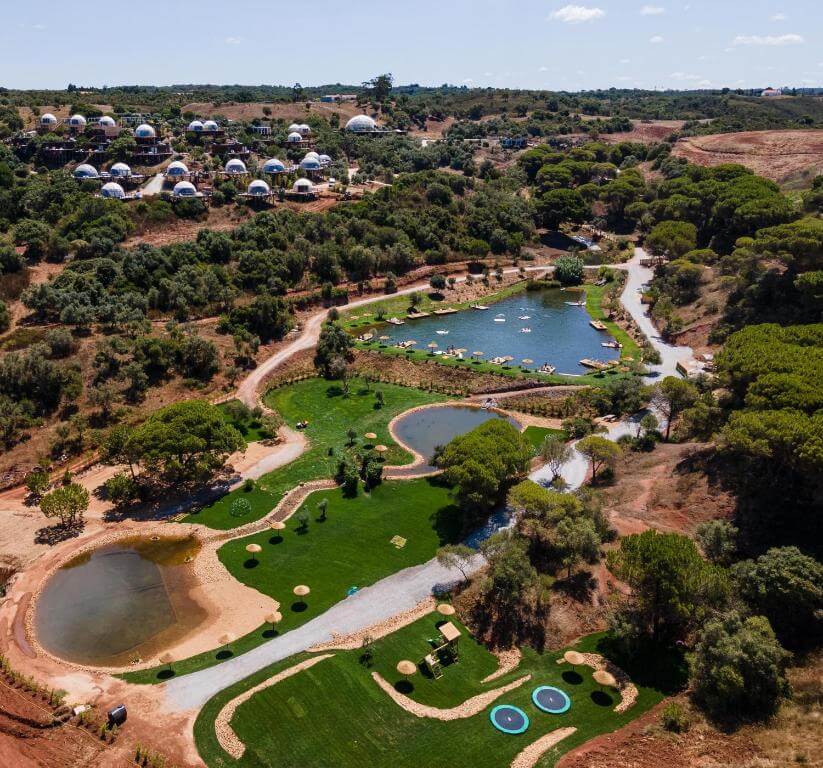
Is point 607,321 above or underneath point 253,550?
above

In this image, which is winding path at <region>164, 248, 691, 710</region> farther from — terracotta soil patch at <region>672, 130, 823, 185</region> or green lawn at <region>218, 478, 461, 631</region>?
terracotta soil patch at <region>672, 130, 823, 185</region>

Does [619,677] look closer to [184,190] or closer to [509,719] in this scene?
[509,719]

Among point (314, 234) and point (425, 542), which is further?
point (314, 234)

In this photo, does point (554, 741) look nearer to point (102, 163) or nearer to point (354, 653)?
point (354, 653)

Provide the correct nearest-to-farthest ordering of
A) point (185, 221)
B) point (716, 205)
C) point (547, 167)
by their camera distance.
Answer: point (716, 205) → point (185, 221) → point (547, 167)

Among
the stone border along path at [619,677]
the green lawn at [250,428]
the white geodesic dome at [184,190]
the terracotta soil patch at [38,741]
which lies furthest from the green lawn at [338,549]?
the white geodesic dome at [184,190]

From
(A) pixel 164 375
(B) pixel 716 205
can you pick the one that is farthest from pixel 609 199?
(A) pixel 164 375

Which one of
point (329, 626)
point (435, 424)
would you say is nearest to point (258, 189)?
point (435, 424)

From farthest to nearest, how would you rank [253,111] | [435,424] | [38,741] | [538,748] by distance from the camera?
[253,111] < [435,424] < [38,741] < [538,748]
